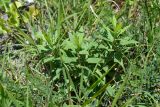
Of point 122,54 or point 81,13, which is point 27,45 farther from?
point 122,54

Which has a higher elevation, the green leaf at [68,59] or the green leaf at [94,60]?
the green leaf at [68,59]

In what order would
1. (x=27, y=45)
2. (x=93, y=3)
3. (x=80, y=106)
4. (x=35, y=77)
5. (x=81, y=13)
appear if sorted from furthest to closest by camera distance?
(x=93, y=3), (x=81, y=13), (x=27, y=45), (x=35, y=77), (x=80, y=106)

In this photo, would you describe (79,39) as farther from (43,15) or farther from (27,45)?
(43,15)

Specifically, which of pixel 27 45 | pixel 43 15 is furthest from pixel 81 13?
pixel 27 45

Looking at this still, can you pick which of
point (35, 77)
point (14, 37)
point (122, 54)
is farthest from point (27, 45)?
point (122, 54)

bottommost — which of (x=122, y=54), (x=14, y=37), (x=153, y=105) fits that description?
(x=153, y=105)

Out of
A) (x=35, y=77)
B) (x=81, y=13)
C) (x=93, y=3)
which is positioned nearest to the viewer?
(x=35, y=77)

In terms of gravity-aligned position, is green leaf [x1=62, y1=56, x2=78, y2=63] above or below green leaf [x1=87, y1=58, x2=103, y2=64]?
above

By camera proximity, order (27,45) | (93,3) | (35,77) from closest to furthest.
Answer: (35,77) → (27,45) → (93,3)

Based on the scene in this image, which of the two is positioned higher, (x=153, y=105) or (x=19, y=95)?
(x=19, y=95)

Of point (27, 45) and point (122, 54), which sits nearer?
point (122, 54)
